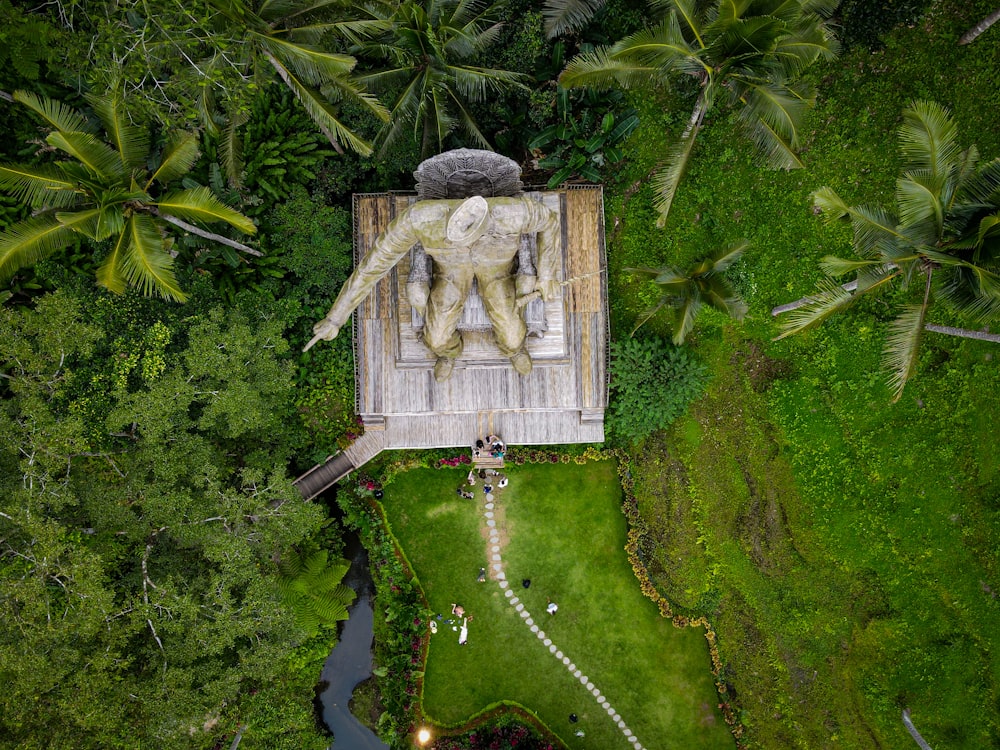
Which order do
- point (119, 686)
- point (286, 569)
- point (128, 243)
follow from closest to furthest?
point (128, 243)
point (119, 686)
point (286, 569)

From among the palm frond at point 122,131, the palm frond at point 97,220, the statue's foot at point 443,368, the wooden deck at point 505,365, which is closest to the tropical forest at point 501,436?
the palm frond at point 122,131

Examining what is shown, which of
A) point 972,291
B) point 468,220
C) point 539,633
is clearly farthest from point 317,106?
point 539,633

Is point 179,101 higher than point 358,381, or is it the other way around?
point 179,101

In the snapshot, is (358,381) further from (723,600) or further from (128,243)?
(723,600)

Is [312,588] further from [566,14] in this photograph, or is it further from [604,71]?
[566,14]

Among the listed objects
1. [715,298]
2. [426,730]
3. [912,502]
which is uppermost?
[715,298]

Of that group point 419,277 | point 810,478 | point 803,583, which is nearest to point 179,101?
point 419,277

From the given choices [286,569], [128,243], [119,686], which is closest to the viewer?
[128,243]

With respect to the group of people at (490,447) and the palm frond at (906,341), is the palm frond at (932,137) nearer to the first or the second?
the palm frond at (906,341)
